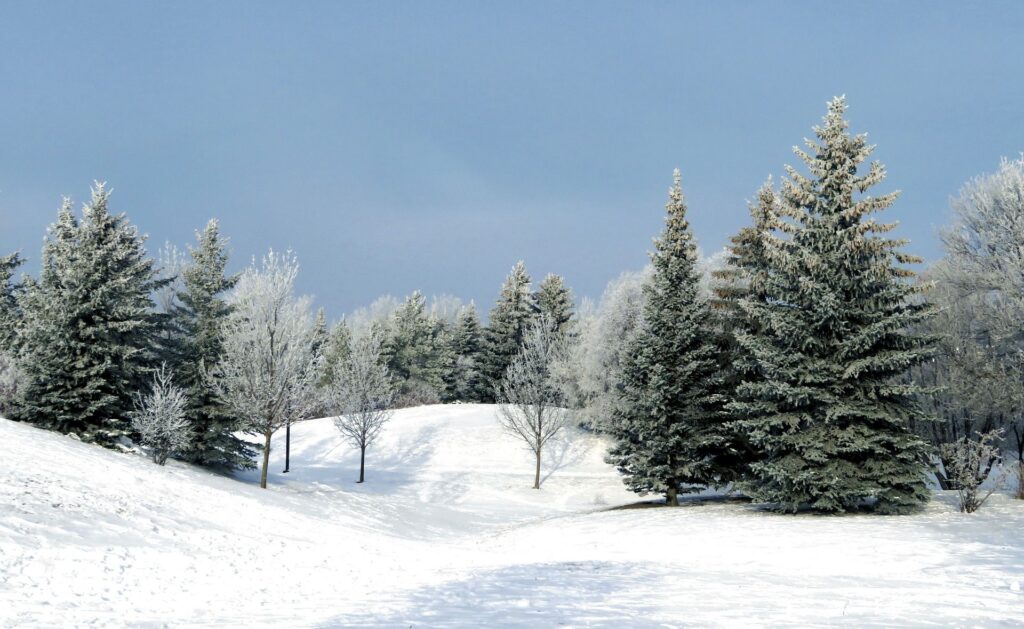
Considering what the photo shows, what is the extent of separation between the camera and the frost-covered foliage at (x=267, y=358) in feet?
85.5

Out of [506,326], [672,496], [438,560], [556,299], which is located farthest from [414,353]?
[438,560]

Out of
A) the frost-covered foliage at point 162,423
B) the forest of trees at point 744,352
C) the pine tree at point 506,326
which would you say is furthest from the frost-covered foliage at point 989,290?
the pine tree at point 506,326

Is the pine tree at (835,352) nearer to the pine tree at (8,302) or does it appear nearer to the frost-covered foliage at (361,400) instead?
the frost-covered foliage at (361,400)

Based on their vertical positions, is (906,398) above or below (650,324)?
below

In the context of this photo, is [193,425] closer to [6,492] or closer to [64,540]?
[6,492]

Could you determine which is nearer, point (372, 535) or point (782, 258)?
point (372, 535)

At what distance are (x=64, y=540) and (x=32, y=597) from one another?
3135mm

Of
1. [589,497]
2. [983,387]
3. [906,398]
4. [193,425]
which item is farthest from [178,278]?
[983,387]

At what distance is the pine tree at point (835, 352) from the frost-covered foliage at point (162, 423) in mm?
18967

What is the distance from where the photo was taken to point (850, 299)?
70.9 ft

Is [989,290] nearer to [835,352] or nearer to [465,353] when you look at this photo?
[835,352]

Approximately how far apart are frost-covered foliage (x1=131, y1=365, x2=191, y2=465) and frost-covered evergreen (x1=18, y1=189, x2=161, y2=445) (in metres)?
1.23

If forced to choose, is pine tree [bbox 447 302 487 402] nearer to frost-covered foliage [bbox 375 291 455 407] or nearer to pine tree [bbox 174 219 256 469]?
frost-covered foliage [bbox 375 291 455 407]

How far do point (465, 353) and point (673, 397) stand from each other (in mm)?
51718
